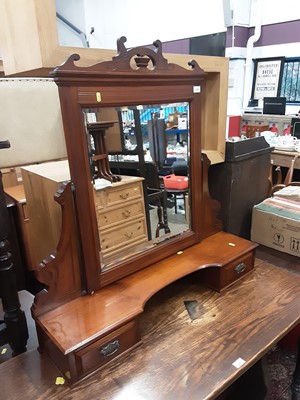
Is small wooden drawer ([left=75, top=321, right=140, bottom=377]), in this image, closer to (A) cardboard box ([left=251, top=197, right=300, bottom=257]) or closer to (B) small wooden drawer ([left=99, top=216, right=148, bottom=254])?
(B) small wooden drawer ([left=99, top=216, right=148, bottom=254])

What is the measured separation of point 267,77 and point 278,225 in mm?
3793

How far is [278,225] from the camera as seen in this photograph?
139 centimetres

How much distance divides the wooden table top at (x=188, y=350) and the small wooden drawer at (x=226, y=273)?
0.08ft

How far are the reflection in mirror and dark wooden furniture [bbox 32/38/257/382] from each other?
0.03m

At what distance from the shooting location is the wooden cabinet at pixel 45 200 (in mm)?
951

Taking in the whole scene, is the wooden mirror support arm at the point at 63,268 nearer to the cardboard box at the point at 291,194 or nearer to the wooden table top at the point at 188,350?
the wooden table top at the point at 188,350

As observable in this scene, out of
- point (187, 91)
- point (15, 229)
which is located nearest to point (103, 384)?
point (187, 91)

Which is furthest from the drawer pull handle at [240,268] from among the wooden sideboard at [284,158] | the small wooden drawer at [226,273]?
the wooden sideboard at [284,158]

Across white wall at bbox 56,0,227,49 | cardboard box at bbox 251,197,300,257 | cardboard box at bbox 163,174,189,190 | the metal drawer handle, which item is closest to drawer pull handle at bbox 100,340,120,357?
the metal drawer handle

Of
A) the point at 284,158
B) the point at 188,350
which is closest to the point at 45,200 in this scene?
the point at 188,350

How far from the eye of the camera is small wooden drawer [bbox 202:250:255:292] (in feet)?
3.76

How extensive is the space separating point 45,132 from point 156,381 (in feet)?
2.46

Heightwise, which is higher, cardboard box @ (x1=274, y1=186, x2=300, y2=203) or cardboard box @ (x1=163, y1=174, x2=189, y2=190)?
cardboard box @ (x1=163, y1=174, x2=189, y2=190)

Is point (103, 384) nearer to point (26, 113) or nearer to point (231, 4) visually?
point (26, 113)
